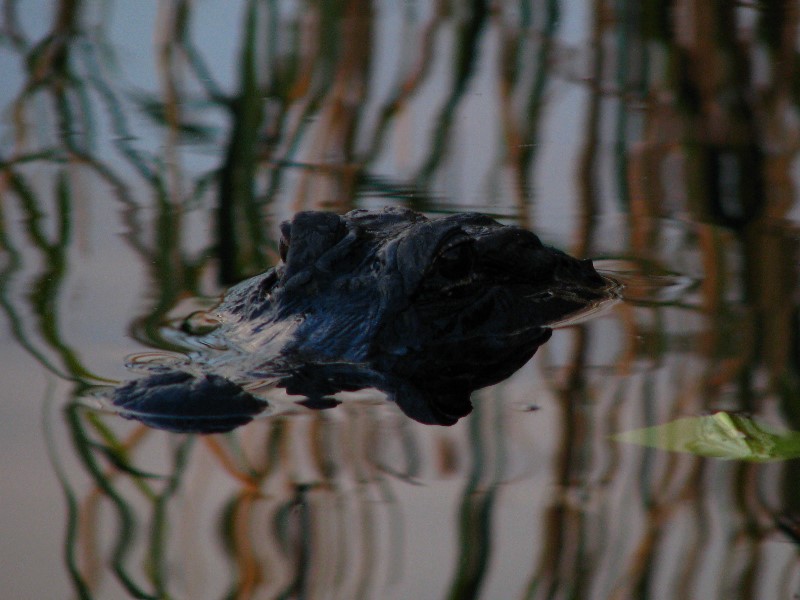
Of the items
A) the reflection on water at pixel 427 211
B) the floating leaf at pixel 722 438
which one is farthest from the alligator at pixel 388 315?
the floating leaf at pixel 722 438

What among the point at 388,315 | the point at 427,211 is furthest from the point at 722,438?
the point at 427,211

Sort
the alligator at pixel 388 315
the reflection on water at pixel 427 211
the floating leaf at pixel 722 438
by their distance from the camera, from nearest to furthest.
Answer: the reflection on water at pixel 427 211 → the floating leaf at pixel 722 438 → the alligator at pixel 388 315

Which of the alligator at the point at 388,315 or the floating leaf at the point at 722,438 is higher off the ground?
the alligator at the point at 388,315

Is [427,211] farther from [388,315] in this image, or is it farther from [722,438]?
[722,438]

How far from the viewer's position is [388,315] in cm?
351

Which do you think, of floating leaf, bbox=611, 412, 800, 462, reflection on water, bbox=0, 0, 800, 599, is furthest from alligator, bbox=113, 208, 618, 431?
floating leaf, bbox=611, 412, 800, 462

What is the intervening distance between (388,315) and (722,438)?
1043 mm

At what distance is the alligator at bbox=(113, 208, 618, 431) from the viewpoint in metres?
3.22

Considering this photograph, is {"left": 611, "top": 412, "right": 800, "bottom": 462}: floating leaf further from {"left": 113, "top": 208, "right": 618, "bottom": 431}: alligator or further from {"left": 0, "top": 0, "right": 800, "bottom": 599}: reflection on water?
{"left": 113, "top": 208, "right": 618, "bottom": 431}: alligator

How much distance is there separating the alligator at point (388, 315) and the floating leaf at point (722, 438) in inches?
18.9

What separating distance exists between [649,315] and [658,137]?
2203 millimetres

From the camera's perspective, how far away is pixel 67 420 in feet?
10.0

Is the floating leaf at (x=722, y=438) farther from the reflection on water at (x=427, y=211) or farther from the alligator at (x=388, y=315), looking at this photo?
the alligator at (x=388, y=315)

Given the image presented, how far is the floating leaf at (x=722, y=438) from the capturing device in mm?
2836
